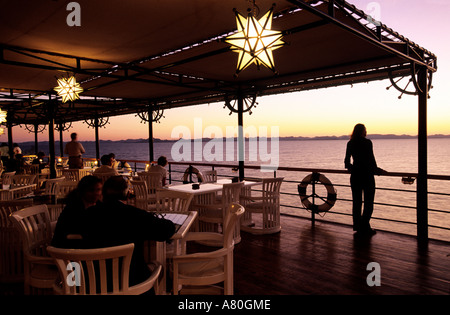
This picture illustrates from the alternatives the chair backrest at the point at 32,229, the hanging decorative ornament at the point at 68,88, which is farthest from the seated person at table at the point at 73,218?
the hanging decorative ornament at the point at 68,88

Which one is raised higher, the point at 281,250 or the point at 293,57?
the point at 293,57

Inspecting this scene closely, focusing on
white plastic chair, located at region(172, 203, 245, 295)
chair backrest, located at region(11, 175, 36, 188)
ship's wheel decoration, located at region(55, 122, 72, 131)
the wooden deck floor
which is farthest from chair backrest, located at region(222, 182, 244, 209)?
ship's wheel decoration, located at region(55, 122, 72, 131)

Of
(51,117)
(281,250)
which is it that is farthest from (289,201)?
(281,250)

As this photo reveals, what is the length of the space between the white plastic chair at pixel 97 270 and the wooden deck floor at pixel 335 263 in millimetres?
1540

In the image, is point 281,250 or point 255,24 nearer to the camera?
point 255,24

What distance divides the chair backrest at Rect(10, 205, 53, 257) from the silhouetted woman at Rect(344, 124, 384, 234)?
4.10m

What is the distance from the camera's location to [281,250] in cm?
427

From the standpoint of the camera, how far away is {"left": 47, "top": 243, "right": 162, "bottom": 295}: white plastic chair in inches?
62.2

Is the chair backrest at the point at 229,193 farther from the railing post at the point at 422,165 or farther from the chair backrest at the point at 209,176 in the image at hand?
the railing post at the point at 422,165

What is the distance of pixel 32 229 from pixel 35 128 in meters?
16.4

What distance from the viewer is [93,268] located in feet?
5.50

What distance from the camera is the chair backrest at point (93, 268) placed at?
1579mm
